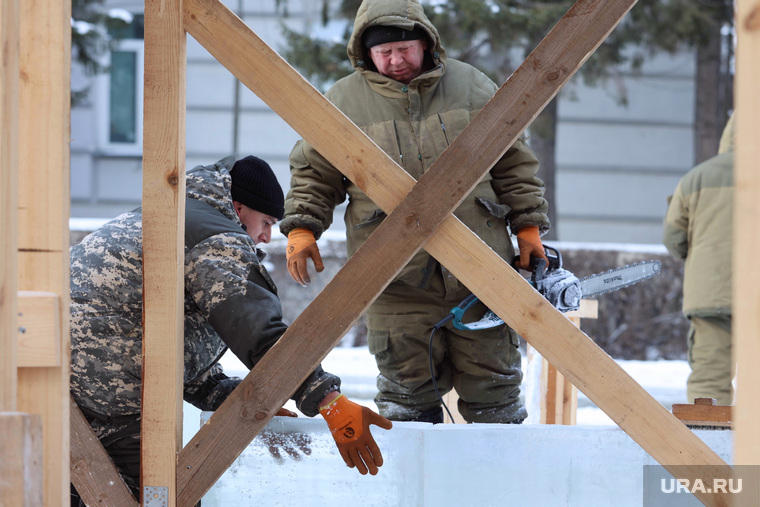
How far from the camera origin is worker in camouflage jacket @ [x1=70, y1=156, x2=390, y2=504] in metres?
2.25

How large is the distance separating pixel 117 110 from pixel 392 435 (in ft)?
33.1

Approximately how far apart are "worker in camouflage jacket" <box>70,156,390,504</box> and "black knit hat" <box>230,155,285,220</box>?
74 mm

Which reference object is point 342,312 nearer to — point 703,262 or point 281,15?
point 703,262

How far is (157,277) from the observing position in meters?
2.15

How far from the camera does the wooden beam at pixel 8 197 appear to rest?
56.9 inches

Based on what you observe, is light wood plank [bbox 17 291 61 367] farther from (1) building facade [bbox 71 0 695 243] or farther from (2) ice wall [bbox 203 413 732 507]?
(1) building facade [bbox 71 0 695 243]

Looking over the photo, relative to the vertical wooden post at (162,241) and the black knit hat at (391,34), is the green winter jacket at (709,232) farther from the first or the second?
the vertical wooden post at (162,241)

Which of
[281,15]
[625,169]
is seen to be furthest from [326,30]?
[625,169]

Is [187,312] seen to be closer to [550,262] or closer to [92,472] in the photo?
[92,472]

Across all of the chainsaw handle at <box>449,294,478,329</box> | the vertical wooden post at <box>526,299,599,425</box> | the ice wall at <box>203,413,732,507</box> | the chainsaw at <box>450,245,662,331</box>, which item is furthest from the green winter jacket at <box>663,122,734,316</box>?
the ice wall at <box>203,413,732,507</box>

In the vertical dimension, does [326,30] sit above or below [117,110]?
above

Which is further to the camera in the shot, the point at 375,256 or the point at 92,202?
the point at 92,202

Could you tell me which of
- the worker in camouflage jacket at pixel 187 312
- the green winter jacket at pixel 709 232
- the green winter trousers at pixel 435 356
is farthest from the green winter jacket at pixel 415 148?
the green winter jacket at pixel 709 232

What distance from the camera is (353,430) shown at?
2232mm
